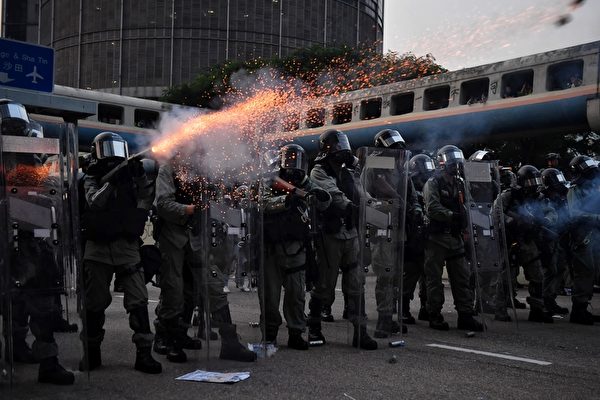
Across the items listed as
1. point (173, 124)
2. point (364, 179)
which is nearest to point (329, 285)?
point (364, 179)

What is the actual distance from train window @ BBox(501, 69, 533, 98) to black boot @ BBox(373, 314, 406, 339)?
9.32 m

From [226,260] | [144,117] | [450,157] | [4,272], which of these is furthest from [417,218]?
[144,117]

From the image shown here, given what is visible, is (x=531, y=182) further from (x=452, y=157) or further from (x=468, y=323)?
(x=468, y=323)

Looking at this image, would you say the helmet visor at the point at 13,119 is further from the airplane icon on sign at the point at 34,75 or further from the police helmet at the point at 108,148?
the airplane icon on sign at the point at 34,75

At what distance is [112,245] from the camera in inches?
224

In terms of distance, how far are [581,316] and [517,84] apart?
7.51 metres

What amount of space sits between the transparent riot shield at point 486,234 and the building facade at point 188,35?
43.8 meters

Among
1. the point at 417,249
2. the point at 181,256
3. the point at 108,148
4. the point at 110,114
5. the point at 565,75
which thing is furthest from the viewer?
the point at 110,114

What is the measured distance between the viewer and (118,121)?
22172 millimetres

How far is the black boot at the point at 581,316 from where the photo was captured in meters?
8.88

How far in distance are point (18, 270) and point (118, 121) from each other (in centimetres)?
1776

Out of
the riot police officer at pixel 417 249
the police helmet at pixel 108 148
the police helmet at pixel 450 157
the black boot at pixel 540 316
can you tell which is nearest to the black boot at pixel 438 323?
the riot police officer at pixel 417 249

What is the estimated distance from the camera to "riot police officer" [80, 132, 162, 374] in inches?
222

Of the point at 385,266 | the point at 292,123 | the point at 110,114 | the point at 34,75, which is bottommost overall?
the point at 385,266
